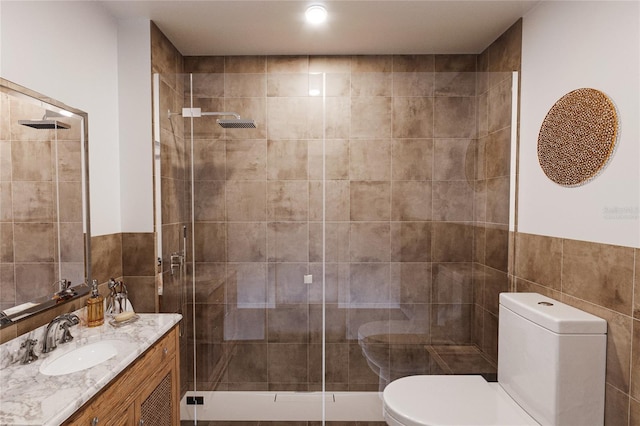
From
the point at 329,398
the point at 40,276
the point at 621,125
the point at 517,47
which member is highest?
the point at 517,47

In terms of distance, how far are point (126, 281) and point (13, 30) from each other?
1.37m

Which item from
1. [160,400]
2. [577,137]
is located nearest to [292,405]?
[160,400]

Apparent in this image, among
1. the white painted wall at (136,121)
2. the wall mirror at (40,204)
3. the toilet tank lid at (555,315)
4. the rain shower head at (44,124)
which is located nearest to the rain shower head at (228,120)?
the white painted wall at (136,121)

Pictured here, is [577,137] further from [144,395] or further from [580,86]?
[144,395]

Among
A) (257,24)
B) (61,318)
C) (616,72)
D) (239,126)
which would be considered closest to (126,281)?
(61,318)

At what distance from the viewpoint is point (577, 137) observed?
1.62 metres

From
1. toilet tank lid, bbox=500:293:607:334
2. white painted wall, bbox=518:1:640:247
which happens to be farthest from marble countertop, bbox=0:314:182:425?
white painted wall, bbox=518:1:640:247

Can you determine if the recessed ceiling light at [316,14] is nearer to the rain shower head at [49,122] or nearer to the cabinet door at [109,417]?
the rain shower head at [49,122]

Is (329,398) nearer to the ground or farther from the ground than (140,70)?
nearer to the ground

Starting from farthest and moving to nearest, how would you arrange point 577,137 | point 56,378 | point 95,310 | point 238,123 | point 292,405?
1. point 292,405
2. point 238,123
3. point 95,310
4. point 577,137
5. point 56,378

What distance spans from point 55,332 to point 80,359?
155 millimetres

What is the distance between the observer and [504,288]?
215 centimetres

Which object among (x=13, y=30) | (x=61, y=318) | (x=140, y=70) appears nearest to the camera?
(x=13, y=30)

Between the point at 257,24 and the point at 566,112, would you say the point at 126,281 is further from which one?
the point at 566,112
